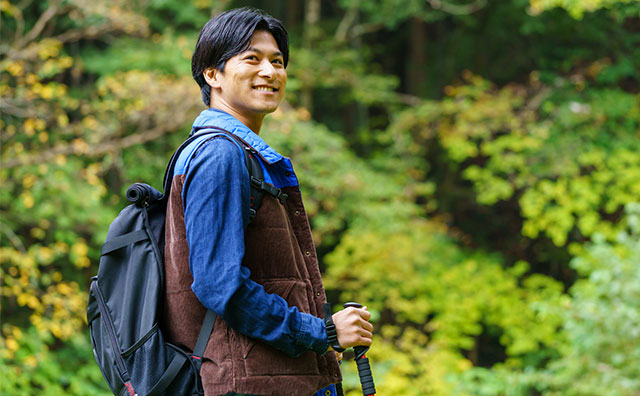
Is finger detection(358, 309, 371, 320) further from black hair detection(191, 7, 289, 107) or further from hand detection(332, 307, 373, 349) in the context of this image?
black hair detection(191, 7, 289, 107)

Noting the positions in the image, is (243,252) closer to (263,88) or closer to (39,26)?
(263,88)

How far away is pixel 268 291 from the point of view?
1300 millimetres

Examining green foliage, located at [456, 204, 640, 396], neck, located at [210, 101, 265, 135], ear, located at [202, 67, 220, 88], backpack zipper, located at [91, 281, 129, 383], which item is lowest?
backpack zipper, located at [91, 281, 129, 383]

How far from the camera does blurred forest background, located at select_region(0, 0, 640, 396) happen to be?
535 cm

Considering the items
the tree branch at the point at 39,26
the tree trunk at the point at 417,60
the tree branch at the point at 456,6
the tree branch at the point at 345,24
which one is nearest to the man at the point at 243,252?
the tree branch at the point at 39,26

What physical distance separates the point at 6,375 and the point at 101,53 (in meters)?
3.44

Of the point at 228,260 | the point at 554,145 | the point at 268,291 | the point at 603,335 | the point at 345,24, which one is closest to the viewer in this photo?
the point at 228,260

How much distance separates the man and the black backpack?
0.03 metres

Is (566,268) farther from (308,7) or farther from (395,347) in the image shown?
(308,7)

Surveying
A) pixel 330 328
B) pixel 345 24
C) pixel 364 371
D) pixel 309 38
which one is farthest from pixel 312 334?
pixel 345 24

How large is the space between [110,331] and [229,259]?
0.98ft

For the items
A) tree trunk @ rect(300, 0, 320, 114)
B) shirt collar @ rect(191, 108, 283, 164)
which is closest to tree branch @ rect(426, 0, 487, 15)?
tree trunk @ rect(300, 0, 320, 114)

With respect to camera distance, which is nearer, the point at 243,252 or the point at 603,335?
Answer: the point at 243,252

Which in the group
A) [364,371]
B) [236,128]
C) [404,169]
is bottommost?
[364,371]
